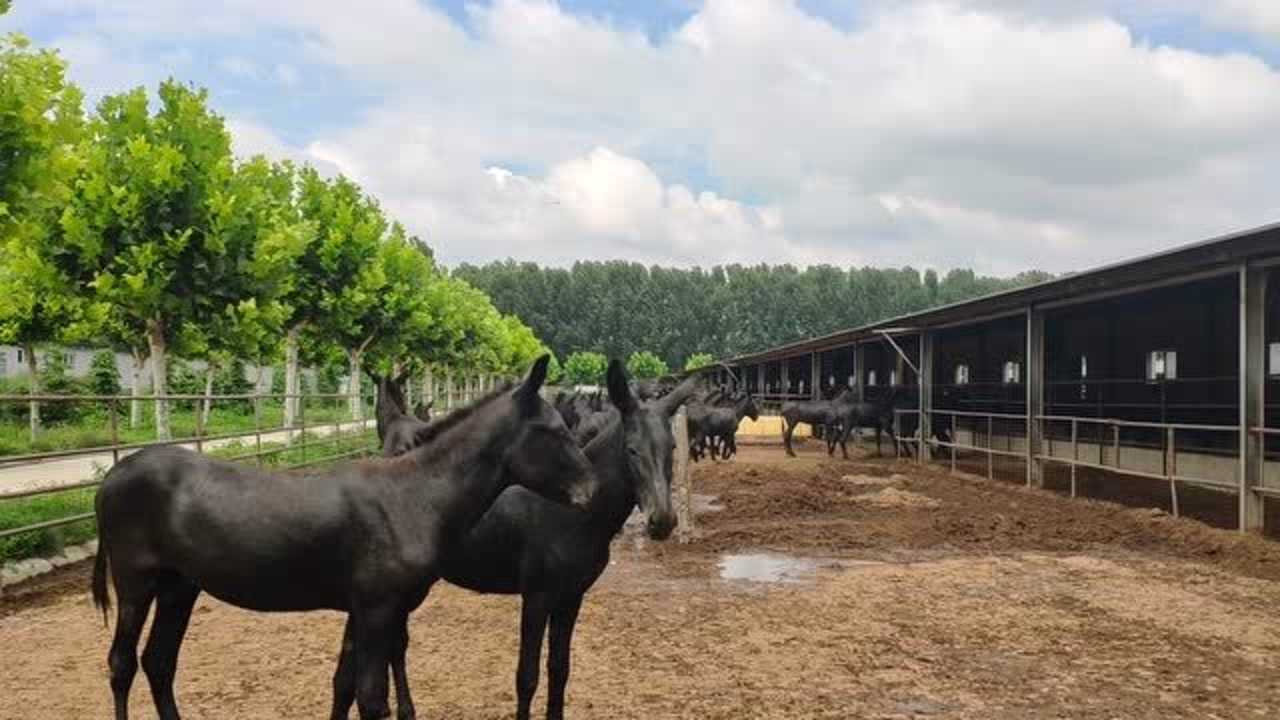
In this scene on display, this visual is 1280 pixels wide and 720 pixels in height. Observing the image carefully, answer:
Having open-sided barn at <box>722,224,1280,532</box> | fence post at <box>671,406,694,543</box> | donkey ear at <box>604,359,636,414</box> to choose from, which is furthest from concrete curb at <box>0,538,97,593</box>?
open-sided barn at <box>722,224,1280,532</box>

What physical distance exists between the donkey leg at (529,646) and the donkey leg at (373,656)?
816 mm

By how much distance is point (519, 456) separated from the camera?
178 inches

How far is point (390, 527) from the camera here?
432cm

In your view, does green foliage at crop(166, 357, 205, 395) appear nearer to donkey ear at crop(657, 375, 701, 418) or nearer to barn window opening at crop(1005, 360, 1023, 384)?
barn window opening at crop(1005, 360, 1023, 384)

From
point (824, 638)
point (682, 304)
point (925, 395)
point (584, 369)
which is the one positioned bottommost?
point (824, 638)

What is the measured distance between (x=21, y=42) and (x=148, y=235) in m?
6.87

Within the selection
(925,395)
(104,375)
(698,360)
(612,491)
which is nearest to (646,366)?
(698,360)

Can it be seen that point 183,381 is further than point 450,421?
Yes

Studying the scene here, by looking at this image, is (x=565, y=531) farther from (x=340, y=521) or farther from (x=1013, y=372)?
(x=1013, y=372)

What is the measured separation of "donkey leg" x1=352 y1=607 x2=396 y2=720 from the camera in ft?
13.6

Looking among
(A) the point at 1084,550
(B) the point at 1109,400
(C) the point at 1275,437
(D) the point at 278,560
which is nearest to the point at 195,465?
Result: (D) the point at 278,560

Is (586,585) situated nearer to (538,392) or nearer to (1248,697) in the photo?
(538,392)

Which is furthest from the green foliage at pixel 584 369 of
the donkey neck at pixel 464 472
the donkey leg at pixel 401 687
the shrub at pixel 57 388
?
the donkey neck at pixel 464 472

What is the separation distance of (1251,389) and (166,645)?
12.3m
